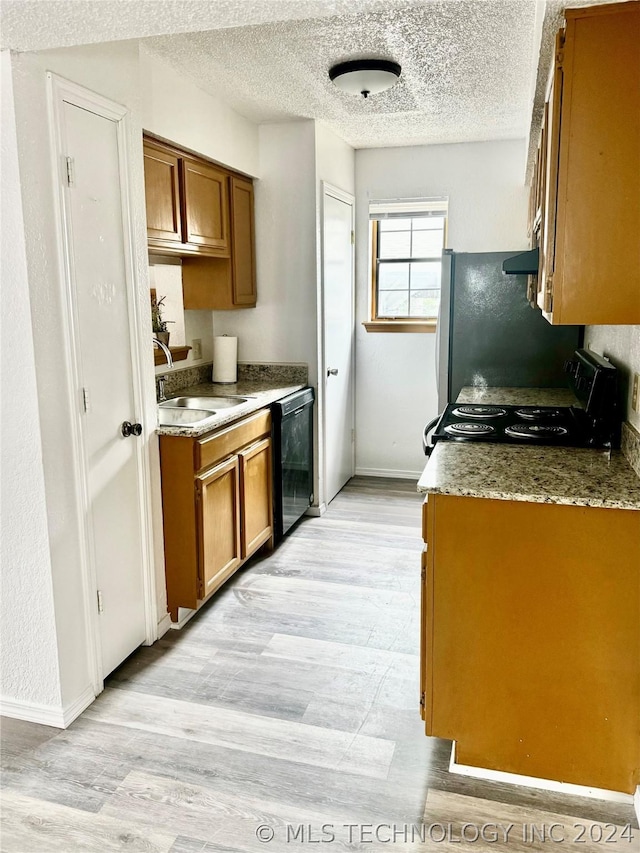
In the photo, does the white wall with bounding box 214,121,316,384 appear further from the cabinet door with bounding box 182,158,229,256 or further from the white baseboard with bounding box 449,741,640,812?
the white baseboard with bounding box 449,741,640,812

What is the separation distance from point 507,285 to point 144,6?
2.71 metres

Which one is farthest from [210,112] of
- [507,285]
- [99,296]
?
[507,285]

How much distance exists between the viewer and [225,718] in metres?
2.36

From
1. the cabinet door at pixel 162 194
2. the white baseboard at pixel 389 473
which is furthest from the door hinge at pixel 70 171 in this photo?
the white baseboard at pixel 389 473

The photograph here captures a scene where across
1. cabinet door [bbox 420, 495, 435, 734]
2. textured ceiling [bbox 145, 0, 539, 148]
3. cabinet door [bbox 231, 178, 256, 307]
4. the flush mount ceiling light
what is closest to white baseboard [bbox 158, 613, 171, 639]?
cabinet door [bbox 420, 495, 435, 734]

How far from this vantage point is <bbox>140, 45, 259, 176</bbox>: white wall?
116 inches

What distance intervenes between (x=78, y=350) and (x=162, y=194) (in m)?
1.18

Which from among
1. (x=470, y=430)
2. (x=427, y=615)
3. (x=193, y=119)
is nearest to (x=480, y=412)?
(x=470, y=430)

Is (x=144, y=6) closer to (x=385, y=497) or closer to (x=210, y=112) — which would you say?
(x=210, y=112)

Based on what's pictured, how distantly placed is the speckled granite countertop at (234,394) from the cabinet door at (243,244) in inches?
19.9

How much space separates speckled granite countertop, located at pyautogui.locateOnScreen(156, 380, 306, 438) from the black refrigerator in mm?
992

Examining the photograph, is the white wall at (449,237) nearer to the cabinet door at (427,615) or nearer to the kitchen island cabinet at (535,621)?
the kitchen island cabinet at (535,621)

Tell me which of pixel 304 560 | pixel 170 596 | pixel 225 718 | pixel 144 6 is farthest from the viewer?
pixel 304 560

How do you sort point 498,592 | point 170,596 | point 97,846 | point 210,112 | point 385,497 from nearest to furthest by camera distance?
1. point 97,846
2. point 498,592
3. point 170,596
4. point 210,112
5. point 385,497
